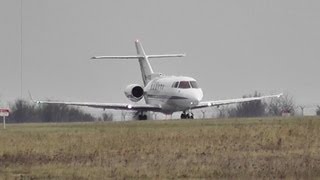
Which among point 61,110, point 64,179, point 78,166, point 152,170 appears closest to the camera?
point 64,179

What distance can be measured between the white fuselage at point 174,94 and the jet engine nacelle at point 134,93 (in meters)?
1.12

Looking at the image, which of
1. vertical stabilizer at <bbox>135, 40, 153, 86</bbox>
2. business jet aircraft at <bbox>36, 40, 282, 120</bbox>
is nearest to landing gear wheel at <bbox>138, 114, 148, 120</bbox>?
business jet aircraft at <bbox>36, 40, 282, 120</bbox>

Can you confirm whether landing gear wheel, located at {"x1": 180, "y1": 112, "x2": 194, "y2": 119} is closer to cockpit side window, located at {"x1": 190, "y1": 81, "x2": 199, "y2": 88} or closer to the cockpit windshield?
the cockpit windshield

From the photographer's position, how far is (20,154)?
34.9 meters

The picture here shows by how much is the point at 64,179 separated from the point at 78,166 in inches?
146

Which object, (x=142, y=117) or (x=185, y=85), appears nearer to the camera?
(x=185, y=85)

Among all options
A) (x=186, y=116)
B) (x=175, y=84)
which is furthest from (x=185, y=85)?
(x=186, y=116)

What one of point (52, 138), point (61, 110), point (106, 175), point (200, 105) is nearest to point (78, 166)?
point (106, 175)

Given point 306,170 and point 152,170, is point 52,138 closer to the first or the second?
point 152,170

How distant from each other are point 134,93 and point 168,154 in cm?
6231

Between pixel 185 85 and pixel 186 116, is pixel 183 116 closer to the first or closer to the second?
pixel 186 116

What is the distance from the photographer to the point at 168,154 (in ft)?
107

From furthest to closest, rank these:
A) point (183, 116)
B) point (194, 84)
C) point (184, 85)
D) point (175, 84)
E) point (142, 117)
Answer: point (142, 117) < point (175, 84) < point (194, 84) < point (184, 85) < point (183, 116)

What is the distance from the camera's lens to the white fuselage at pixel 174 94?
284 feet
